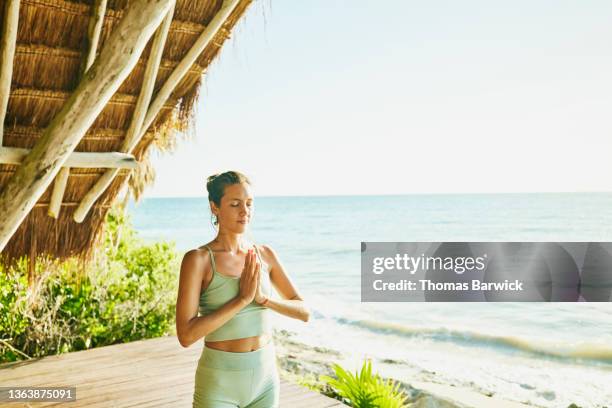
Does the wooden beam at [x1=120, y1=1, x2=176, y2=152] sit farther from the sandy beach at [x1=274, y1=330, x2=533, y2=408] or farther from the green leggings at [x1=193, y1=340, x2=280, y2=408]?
the sandy beach at [x1=274, y1=330, x2=533, y2=408]

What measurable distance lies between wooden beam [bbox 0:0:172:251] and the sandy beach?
9.67ft

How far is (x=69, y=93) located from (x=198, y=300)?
169cm

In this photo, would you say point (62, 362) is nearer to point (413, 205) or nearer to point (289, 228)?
point (289, 228)

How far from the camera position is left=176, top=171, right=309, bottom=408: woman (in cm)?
145

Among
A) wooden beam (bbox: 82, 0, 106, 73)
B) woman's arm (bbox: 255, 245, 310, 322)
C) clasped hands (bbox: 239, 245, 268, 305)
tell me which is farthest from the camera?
wooden beam (bbox: 82, 0, 106, 73)

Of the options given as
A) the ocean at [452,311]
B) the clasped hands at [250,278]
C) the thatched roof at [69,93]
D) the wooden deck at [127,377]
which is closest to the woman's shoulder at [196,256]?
the clasped hands at [250,278]

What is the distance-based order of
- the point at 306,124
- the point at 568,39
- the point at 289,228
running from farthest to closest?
the point at 306,124 < the point at 289,228 < the point at 568,39

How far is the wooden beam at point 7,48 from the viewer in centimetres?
217

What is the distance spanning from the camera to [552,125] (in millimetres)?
24953

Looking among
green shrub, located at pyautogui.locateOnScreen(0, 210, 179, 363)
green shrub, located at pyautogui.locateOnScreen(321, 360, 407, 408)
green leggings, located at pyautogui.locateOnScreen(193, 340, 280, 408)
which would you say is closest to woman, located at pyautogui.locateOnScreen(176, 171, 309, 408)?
green leggings, located at pyautogui.locateOnScreen(193, 340, 280, 408)

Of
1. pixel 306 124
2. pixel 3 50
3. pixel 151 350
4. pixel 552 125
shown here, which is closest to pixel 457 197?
pixel 552 125

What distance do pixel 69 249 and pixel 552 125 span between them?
82.5ft

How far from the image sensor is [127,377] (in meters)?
3.59

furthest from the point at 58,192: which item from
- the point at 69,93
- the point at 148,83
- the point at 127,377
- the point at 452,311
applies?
the point at 452,311
